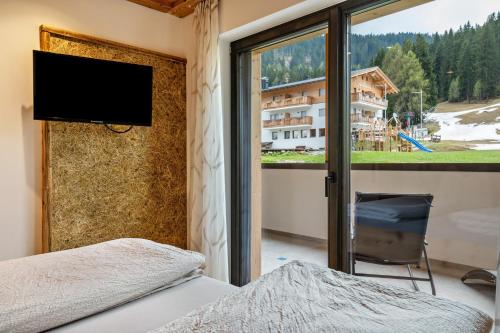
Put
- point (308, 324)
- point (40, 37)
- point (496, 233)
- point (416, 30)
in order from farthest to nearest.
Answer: point (40, 37) < point (416, 30) < point (496, 233) < point (308, 324)

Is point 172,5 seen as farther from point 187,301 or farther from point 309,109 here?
point 187,301

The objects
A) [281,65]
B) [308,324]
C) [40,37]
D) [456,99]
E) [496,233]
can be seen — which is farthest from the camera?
[281,65]

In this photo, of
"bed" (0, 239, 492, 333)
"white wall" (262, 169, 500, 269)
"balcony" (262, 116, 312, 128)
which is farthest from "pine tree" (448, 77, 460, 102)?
"bed" (0, 239, 492, 333)

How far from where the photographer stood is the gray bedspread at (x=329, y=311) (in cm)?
102

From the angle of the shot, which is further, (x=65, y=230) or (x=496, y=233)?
(x=65, y=230)

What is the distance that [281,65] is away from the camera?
8.85 ft

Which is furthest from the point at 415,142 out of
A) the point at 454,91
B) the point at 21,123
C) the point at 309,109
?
the point at 21,123

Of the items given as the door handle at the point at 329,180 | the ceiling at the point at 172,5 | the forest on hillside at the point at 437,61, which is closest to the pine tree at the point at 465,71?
the forest on hillside at the point at 437,61

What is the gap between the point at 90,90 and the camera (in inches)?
95.3

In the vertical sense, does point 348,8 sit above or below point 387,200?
above

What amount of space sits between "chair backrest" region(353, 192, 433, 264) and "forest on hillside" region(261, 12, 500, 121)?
53 centimetres

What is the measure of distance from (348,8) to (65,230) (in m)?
2.43

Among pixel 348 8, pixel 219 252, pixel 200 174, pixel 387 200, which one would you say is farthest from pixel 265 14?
pixel 219 252

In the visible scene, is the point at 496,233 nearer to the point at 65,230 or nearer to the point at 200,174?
the point at 200,174
